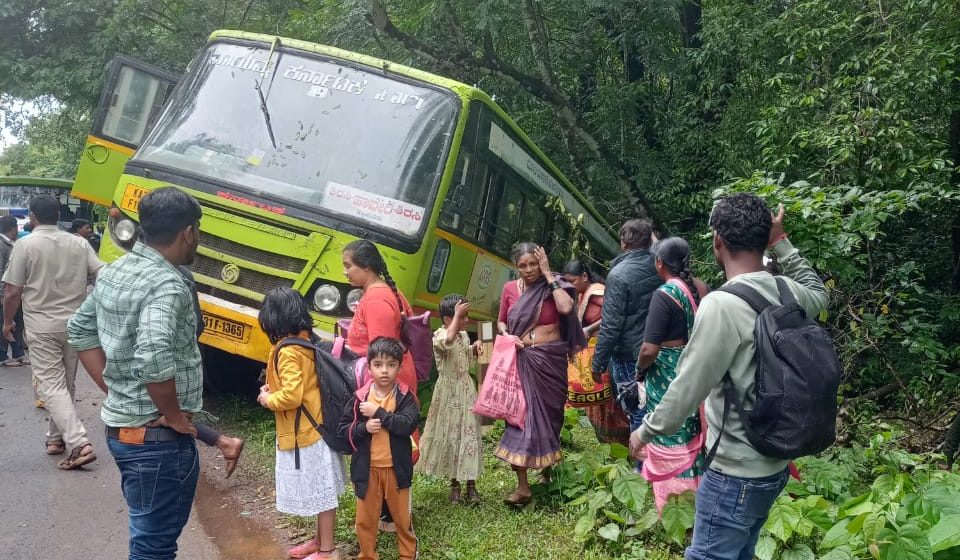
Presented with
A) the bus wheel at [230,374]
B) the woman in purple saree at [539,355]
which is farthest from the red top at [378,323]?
the bus wheel at [230,374]

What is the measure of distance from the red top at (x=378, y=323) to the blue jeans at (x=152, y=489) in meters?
1.39

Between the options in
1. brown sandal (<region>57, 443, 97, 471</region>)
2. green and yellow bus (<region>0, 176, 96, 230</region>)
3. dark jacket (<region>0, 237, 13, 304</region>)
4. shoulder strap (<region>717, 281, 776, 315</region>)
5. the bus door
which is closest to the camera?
shoulder strap (<region>717, 281, 776, 315</region>)

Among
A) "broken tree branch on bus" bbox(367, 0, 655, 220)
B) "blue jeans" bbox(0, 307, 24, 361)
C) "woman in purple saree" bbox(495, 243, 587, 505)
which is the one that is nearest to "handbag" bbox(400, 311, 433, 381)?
"woman in purple saree" bbox(495, 243, 587, 505)

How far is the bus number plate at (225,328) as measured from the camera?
17.9 ft

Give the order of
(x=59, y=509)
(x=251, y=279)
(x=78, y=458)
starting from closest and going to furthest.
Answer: (x=59, y=509), (x=78, y=458), (x=251, y=279)

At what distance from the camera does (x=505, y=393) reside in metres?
4.61

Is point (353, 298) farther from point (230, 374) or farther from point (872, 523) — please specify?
point (872, 523)

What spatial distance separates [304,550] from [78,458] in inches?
82.3

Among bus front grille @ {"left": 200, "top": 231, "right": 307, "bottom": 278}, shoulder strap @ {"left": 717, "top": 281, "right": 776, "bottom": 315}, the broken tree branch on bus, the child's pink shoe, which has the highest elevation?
the broken tree branch on bus

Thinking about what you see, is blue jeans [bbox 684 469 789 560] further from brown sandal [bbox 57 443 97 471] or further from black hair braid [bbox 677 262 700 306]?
brown sandal [bbox 57 443 97 471]

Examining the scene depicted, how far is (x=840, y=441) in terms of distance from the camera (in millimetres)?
5648

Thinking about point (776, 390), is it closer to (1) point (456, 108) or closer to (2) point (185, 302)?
(2) point (185, 302)

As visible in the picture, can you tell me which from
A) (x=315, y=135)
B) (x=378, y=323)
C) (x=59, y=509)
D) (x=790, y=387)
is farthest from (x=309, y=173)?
(x=790, y=387)

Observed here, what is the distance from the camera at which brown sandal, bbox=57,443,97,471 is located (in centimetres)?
502
